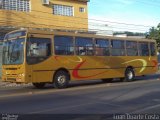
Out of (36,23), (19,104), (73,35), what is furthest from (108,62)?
(36,23)

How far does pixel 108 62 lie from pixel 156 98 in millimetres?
9328

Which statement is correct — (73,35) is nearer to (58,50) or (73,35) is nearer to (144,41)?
(58,50)

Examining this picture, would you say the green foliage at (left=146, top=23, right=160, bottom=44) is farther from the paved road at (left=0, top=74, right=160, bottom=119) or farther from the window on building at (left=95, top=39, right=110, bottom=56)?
the paved road at (left=0, top=74, right=160, bottom=119)

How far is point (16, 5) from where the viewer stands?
39.0 metres

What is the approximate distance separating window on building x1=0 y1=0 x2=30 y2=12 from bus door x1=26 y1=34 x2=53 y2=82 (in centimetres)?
1835

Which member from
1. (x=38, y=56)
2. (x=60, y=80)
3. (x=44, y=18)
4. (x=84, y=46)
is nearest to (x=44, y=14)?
(x=44, y=18)

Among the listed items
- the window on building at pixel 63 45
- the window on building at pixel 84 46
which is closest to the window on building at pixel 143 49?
the window on building at pixel 84 46

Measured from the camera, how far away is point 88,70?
23.1 metres

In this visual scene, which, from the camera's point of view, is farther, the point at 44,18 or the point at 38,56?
the point at 44,18

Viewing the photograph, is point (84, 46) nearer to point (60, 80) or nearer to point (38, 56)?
point (60, 80)

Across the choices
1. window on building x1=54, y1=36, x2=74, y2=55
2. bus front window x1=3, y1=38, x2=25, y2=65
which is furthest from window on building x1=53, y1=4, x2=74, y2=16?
bus front window x1=3, y1=38, x2=25, y2=65

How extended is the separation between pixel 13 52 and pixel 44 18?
21739 mm

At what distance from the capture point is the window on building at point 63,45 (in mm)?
21109

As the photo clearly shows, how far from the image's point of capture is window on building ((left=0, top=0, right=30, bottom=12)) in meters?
37.8
